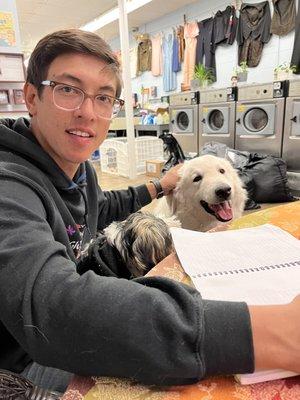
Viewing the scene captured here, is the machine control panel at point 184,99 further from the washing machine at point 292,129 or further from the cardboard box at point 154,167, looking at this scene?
the washing machine at point 292,129

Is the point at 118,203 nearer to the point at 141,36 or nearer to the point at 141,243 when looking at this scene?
the point at 141,243

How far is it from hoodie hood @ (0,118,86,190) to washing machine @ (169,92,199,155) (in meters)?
4.02

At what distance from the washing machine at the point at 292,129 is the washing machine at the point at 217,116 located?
→ 2.40ft

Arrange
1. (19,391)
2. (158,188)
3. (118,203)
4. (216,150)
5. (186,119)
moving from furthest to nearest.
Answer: (186,119), (216,150), (158,188), (118,203), (19,391)

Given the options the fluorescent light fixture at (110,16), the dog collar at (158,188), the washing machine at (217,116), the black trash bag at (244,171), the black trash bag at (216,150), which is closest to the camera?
the dog collar at (158,188)

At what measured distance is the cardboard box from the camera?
17.1 feet

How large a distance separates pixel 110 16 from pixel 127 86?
3076 millimetres

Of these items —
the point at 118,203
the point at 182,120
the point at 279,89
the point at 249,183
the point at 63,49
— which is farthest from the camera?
the point at 182,120

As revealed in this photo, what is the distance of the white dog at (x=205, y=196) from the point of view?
72.4 inches

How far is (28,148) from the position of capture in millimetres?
725

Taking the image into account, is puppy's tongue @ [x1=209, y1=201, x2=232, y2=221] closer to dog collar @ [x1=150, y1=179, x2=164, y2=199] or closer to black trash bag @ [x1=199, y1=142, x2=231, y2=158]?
dog collar @ [x1=150, y1=179, x2=164, y2=199]

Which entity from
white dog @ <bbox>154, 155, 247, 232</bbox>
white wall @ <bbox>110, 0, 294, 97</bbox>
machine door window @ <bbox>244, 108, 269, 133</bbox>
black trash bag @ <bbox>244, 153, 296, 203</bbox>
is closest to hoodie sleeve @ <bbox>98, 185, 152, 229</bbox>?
white dog @ <bbox>154, 155, 247, 232</bbox>

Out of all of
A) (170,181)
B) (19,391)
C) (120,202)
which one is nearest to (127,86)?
(170,181)

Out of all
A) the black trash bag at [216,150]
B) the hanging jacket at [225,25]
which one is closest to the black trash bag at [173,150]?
the black trash bag at [216,150]
